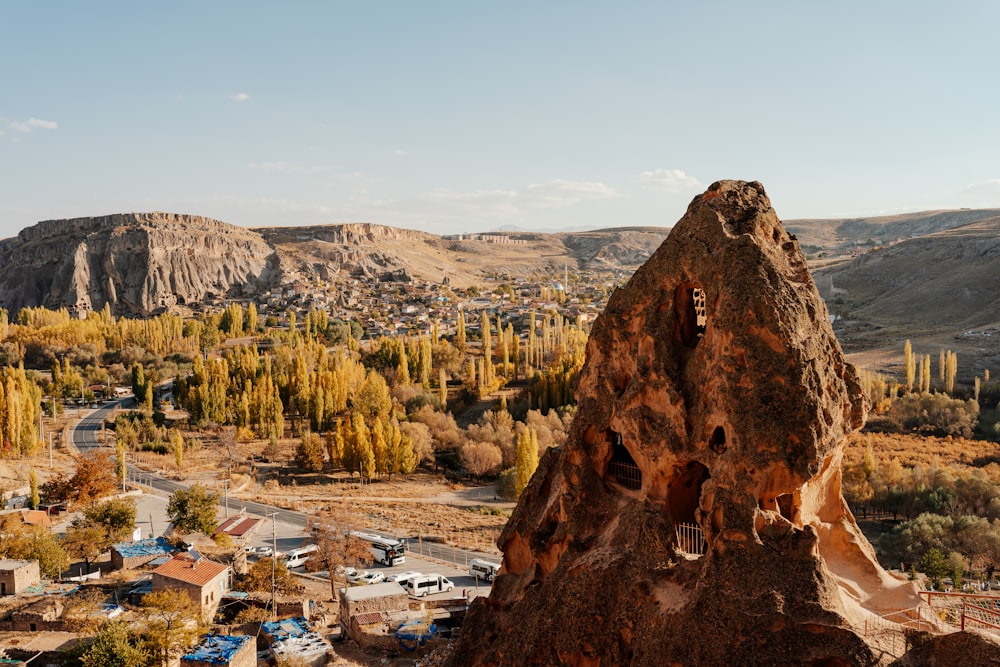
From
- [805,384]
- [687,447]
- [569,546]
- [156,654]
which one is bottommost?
[156,654]

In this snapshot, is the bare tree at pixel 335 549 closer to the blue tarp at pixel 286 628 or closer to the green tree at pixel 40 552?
the blue tarp at pixel 286 628

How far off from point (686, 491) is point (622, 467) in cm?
133

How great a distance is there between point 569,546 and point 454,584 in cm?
2266

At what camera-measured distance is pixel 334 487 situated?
50781 millimetres

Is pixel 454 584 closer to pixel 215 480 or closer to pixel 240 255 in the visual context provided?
pixel 215 480

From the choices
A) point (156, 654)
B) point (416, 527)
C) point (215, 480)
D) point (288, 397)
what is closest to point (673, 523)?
point (156, 654)

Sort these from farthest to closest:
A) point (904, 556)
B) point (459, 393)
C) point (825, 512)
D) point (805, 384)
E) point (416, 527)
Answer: point (459, 393), point (416, 527), point (904, 556), point (825, 512), point (805, 384)

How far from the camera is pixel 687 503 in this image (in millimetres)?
11070

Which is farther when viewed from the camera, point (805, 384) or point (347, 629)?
point (347, 629)

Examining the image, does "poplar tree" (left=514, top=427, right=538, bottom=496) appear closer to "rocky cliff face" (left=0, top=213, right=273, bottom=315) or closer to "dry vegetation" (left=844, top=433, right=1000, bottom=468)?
"dry vegetation" (left=844, top=433, right=1000, bottom=468)

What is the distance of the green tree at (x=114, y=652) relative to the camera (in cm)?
1998

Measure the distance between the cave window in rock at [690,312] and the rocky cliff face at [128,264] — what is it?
150090 millimetres

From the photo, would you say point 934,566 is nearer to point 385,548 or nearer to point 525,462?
point 525,462

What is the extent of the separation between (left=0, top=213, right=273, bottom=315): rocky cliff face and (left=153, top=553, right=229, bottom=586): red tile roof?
5122 inches
